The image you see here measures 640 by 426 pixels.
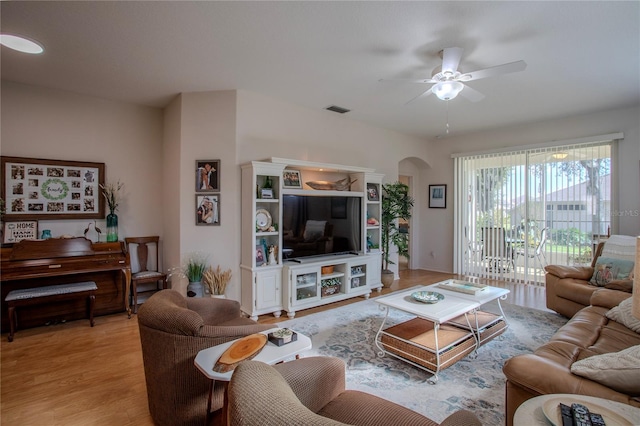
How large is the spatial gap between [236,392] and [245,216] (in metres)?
3.09

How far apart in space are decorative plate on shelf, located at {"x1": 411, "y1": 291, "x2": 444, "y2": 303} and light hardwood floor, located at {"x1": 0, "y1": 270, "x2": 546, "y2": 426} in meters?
1.63

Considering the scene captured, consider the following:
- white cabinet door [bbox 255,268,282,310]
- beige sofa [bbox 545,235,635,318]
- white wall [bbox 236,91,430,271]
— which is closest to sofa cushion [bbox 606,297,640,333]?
beige sofa [bbox 545,235,635,318]

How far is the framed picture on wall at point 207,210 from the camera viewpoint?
3834mm

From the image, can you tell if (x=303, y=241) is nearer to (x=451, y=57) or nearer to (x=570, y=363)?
(x=451, y=57)

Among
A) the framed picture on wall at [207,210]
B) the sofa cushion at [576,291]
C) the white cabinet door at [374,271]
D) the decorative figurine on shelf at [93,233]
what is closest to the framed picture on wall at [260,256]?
the framed picture on wall at [207,210]

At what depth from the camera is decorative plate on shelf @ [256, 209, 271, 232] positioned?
381 cm

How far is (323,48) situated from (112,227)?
3.36 m

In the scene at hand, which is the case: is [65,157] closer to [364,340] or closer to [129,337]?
[129,337]

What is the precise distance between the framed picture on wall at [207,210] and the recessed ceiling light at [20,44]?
193 cm

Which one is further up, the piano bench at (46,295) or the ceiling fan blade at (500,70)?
the ceiling fan blade at (500,70)

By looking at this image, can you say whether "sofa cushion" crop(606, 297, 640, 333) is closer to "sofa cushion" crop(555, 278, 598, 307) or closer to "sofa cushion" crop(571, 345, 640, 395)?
"sofa cushion" crop(555, 278, 598, 307)

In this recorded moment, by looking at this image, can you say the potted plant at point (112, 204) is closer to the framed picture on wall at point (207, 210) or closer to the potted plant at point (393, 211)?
the framed picture on wall at point (207, 210)

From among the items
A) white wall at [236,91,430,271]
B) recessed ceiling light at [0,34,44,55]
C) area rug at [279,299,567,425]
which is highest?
recessed ceiling light at [0,34,44,55]

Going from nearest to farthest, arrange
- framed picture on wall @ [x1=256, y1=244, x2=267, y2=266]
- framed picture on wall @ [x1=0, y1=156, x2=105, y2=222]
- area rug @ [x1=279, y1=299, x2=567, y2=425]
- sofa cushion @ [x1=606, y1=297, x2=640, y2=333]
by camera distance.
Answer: area rug @ [x1=279, y1=299, x2=567, y2=425] → sofa cushion @ [x1=606, y1=297, x2=640, y2=333] → framed picture on wall @ [x1=0, y1=156, x2=105, y2=222] → framed picture on wall @ [x1=256, y1=244, x2=267, y2=266]
